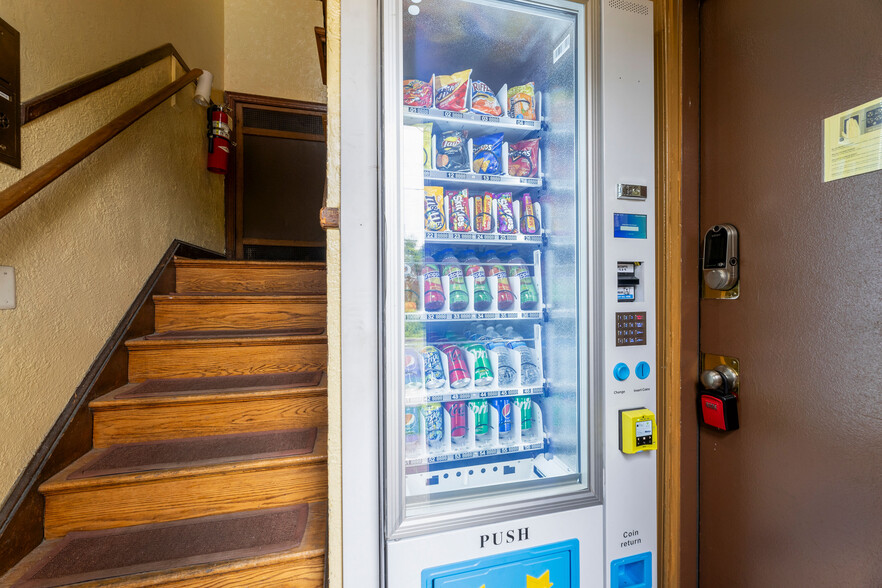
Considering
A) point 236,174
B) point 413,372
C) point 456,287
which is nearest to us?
point 413,372

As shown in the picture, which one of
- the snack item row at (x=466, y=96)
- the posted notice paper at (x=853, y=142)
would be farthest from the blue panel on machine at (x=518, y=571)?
the snack item row at (x=466, y=96)

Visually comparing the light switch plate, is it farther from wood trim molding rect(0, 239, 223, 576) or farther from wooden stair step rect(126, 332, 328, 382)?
wooden stair step rect(126, 332, 328, 382)

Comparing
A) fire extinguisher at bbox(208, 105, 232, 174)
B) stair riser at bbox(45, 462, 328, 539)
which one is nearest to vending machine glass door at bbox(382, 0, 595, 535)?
stair riser at bbox(45, 462, 328, 539)

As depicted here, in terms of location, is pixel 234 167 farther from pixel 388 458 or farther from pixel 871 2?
pixel 871 2

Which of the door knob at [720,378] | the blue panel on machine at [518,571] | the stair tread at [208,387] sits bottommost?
the blue panel on machine at [518,571]

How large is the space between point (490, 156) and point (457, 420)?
1.02 metres

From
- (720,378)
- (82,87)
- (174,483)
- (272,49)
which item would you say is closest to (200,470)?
(174,483)

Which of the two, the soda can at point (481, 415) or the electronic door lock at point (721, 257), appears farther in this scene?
the soda can at point (481, 415)

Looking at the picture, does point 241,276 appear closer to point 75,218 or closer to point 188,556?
point 75,218

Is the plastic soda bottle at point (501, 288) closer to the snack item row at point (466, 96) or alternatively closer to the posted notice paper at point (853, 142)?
the snack item row at point (466, 96)

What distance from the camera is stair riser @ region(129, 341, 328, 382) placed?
6.02 feet

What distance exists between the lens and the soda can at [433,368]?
1.38 meters

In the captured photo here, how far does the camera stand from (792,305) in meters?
→ 0.97

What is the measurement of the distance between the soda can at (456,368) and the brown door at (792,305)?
0.80 meters
